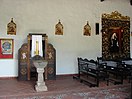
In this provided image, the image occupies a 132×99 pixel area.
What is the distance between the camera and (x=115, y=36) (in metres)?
8.26

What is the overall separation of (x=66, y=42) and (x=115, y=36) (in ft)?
6.81

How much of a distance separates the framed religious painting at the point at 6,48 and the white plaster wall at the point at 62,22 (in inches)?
5.1

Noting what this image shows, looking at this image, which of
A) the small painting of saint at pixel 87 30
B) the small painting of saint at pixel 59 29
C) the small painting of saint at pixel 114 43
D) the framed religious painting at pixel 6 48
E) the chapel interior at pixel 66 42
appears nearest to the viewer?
the chapel interior at pixel 66 42

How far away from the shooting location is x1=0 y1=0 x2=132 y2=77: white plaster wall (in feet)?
22.7

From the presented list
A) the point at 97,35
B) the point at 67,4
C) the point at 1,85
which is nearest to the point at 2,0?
the point at 67,4

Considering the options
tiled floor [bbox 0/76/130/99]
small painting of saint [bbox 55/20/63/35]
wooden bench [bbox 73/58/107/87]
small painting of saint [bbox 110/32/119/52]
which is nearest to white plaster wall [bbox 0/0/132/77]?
small painting of saint [bbox 55/20/63/35]

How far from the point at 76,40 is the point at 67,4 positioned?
1.35 meters

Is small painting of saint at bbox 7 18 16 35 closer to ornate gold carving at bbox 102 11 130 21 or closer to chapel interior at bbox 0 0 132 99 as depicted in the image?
chapel interior at bbox 0 0 132 99

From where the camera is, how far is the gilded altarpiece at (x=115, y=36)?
810 cm

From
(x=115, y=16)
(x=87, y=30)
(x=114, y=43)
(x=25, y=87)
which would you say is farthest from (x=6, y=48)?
(x=115, y=16)

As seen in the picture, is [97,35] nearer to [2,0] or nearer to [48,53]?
[48,53]

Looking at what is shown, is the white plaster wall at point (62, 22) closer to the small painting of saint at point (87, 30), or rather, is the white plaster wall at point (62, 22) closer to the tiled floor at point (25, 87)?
the small painting of saint at point (87, 30)

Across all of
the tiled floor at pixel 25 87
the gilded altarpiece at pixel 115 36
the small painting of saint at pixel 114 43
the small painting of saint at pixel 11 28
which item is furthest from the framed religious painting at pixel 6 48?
the small painting of saint at pixel 114 43

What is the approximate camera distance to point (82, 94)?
5016 millimetres
